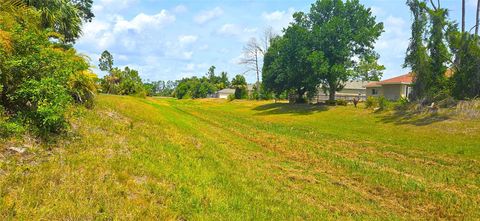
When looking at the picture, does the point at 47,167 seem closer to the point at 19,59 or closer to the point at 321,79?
the point at 19,59

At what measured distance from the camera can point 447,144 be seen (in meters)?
20.8

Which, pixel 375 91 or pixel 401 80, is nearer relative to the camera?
pixel 401 80

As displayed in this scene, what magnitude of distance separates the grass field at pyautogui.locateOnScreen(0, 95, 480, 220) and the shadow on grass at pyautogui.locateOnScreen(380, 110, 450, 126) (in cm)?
1165

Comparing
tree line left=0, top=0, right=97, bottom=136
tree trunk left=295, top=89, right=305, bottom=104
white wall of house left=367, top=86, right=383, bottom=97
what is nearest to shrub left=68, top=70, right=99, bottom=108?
tree line left=0, top=0, right=97, bottom=136

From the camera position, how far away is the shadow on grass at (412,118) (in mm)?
28609

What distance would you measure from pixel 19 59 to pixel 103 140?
2696mm

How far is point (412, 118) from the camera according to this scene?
102 feet

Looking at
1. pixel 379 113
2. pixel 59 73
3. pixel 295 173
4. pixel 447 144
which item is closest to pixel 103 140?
pixel 59 73

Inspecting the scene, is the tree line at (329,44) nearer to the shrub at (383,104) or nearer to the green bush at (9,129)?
the shrub at (383,104)

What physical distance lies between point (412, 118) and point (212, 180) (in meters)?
27.1

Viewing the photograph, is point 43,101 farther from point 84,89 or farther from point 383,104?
point 383,104

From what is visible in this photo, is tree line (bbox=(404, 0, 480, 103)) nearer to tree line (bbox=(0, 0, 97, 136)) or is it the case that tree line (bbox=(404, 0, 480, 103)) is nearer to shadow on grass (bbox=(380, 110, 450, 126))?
shadow on grass (bbox=(380, 110, 450, 126))

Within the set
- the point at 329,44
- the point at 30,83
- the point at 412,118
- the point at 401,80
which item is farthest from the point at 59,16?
the point at 401,80

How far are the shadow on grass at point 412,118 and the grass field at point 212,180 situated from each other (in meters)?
11.6
